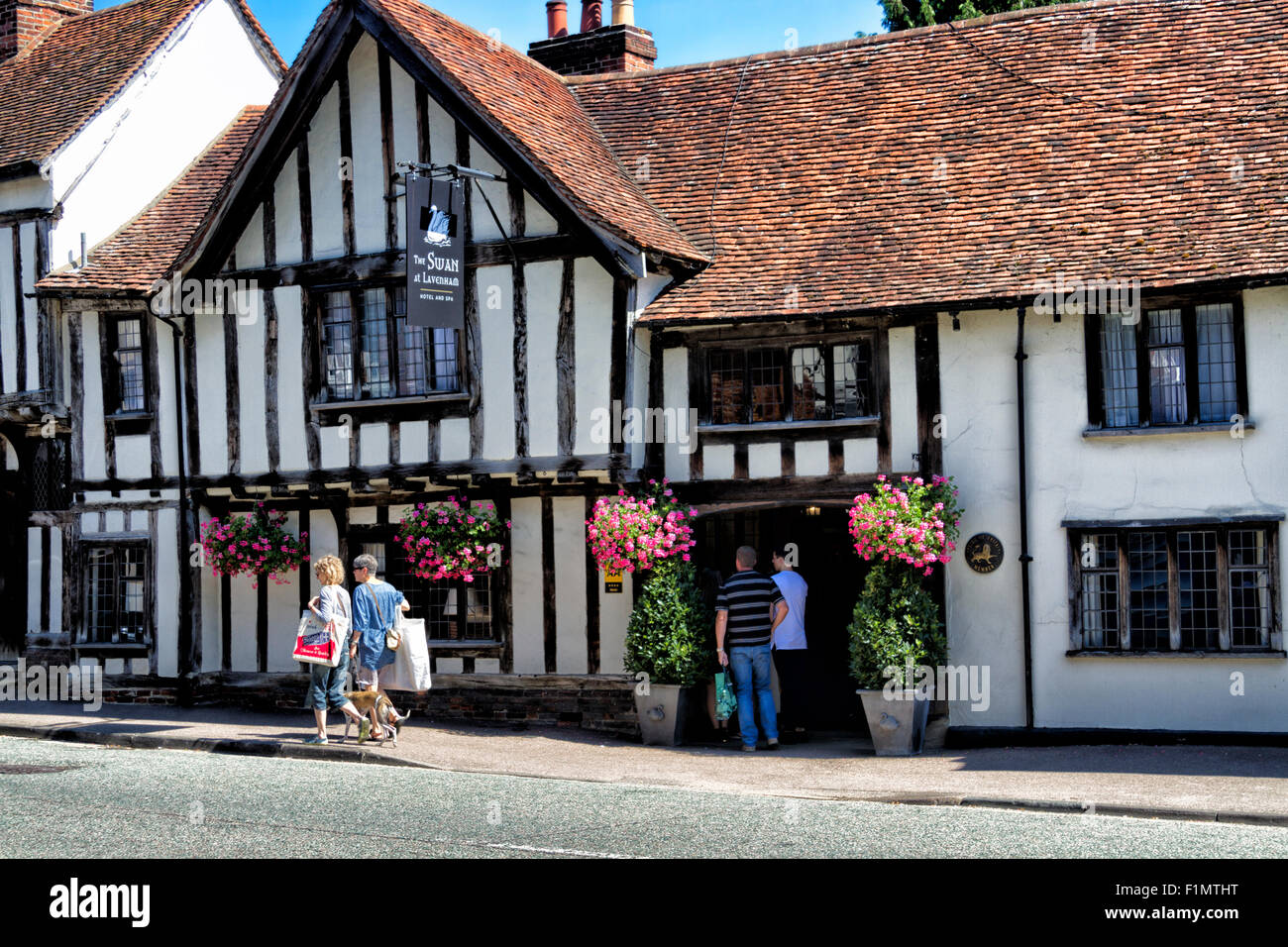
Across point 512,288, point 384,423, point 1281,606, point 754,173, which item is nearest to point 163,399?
point 384,423

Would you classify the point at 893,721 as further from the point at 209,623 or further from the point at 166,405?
the point at 166,405

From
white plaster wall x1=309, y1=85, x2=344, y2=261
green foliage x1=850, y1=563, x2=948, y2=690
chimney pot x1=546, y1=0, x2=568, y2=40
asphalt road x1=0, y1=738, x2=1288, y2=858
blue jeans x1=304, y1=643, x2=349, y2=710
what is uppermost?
chimney pot x1=546, y1=0, x2=568, y2=40

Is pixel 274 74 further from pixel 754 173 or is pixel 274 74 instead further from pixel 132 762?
pixel 132 762

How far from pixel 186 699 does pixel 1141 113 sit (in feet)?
42.4

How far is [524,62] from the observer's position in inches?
810

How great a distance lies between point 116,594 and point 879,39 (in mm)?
11988

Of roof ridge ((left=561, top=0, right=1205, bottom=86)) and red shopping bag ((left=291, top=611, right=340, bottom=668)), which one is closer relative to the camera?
red shopping bag ((left=291, top=611, right=340, bottom=668))

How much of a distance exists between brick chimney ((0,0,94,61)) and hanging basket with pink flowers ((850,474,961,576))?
16.6m

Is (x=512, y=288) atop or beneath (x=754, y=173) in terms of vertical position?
beneath

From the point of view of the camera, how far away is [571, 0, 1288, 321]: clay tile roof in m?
15.5

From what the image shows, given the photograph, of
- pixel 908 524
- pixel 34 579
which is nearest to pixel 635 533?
pixel 908 524

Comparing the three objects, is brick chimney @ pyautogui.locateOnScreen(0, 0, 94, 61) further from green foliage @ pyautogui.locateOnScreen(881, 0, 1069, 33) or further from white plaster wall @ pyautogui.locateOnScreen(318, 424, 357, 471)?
green foliage @ pyautogui.locateOnScreen(881, 0, 1069, 33)

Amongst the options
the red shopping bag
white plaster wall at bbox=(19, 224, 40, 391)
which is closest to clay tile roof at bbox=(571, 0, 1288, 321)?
the red shopping bag

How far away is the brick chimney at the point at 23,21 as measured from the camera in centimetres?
2467
